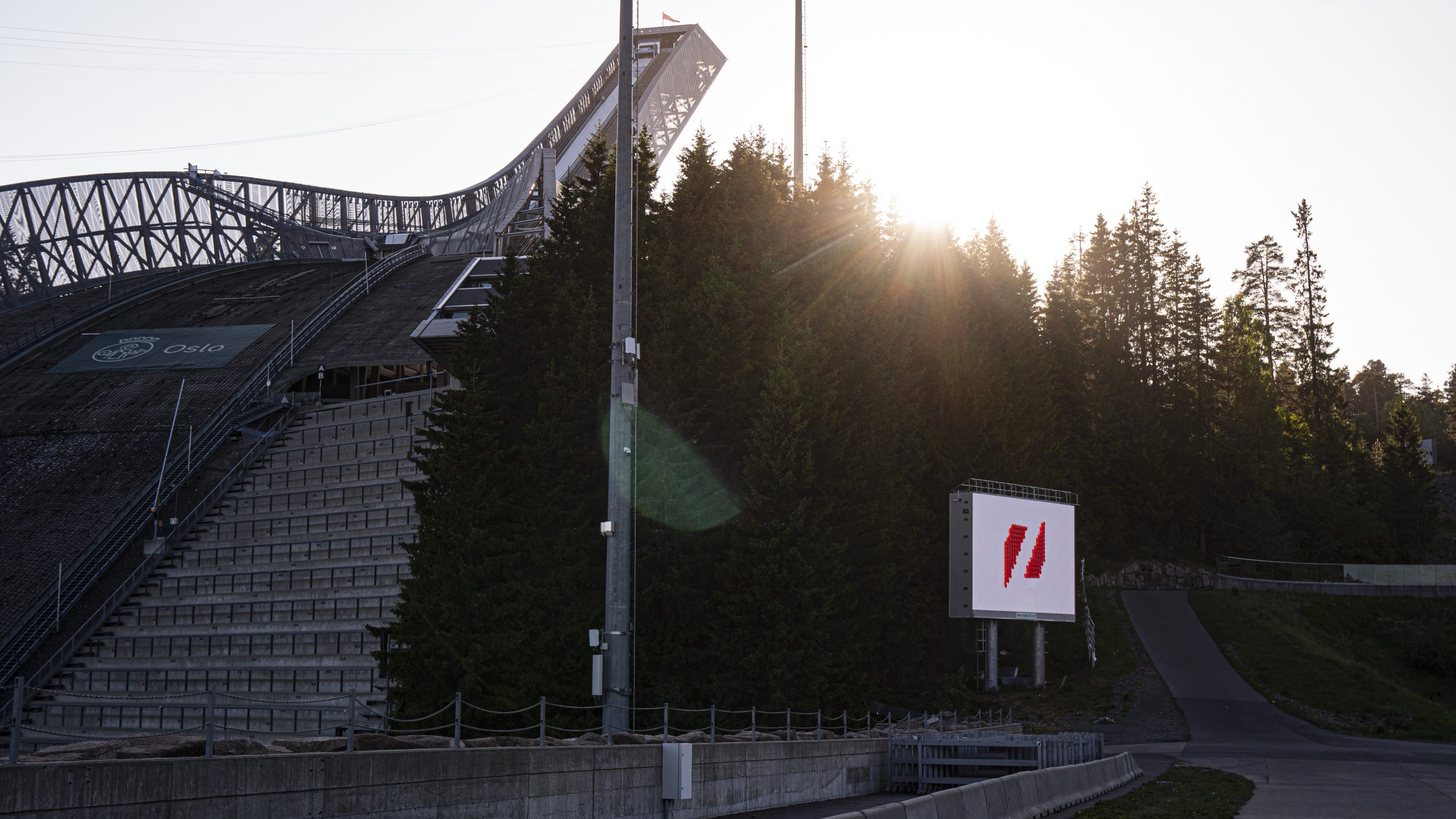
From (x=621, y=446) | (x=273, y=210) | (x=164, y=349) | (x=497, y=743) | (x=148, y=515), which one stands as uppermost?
(x=273, y=210)

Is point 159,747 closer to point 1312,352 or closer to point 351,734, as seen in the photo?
point 351,734

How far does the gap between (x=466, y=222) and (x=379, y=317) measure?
35829 millimetres

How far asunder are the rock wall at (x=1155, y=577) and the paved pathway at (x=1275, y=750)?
3.38 m

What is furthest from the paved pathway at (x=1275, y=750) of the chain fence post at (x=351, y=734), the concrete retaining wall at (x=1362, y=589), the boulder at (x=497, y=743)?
the chain fence post at (x=351, y=734)

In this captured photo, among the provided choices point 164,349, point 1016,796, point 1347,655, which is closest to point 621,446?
point 1016,796

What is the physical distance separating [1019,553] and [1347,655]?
1067 inches

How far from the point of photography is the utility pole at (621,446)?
23547 millimetres

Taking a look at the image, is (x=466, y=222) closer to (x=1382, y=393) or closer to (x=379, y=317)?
(x=379, y=317)

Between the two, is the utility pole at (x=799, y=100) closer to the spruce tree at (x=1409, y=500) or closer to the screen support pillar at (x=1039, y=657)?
the screen support pillar at (x=1039, y=657)

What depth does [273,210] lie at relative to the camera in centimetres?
11512

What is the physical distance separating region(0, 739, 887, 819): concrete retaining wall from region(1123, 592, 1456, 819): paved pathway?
27.1ft

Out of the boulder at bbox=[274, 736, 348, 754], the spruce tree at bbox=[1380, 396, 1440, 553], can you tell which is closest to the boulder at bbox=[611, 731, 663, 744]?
the boulder at bbox=[274, 736, 348, 754]

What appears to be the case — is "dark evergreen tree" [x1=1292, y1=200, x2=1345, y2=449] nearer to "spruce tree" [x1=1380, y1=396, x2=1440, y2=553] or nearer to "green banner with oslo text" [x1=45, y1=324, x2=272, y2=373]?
"spruce tree" [x1=1380, y1=396, x2=1440, y2=553]

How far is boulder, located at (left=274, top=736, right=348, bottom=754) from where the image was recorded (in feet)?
43.1
